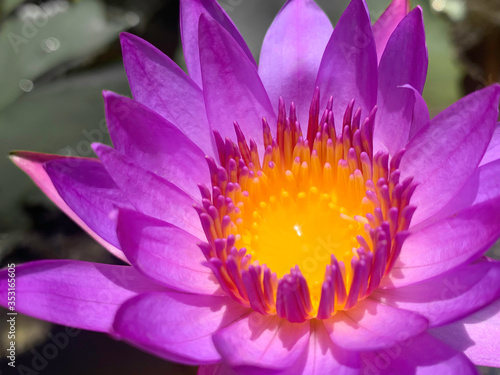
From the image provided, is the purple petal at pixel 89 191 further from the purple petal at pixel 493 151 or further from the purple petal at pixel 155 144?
the purple petal at pixel 493 151

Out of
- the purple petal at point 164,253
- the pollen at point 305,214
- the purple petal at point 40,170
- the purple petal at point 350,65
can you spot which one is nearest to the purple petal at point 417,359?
the pollen at point 305,214

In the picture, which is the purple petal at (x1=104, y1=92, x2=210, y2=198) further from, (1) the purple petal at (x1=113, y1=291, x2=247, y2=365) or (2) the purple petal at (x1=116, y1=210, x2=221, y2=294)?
(1) the purple petal at (x1=113, y1=291, x2=247, y2=365)

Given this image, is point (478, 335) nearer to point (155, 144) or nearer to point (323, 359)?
point (323, 359)

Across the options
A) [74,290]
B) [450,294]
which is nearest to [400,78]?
[450,294]

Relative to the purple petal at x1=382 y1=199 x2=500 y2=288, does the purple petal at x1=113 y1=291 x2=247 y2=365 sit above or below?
below

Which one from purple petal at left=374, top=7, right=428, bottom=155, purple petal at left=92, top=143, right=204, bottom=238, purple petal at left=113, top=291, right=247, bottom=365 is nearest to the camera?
purple petal at left=113, top=291, right=247, bottom=365

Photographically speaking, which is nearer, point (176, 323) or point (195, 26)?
point (176, 323)

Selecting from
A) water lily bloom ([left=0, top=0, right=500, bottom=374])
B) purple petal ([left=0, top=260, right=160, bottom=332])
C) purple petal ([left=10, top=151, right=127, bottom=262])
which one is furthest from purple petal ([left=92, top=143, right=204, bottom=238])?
purple petal ([left=10, top=151, right=127, bottom=262])
